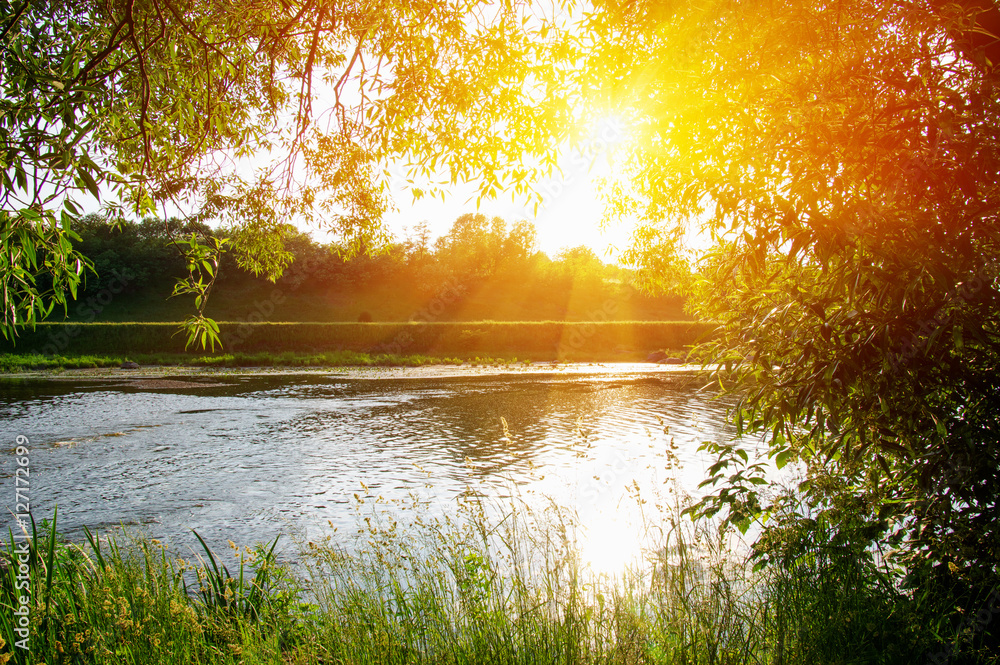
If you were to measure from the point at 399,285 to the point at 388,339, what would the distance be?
118 ft

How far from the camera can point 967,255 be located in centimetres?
265

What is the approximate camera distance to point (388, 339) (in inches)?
1347

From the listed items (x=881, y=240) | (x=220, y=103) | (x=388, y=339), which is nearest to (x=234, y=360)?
(x=388, y=339)

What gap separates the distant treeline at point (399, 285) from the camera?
58438mm

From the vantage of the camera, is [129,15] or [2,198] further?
[129,15]

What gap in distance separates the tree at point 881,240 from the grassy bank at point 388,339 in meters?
29.6

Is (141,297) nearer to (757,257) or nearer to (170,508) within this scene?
(170,508)

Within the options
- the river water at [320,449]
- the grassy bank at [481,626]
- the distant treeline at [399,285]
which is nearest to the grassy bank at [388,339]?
the river water at [320,449]

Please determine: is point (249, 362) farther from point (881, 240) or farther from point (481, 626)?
point (881, 240)

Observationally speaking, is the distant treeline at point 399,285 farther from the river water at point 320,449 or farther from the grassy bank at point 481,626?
the grassy bank at point 481,626

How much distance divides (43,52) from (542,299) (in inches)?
2632

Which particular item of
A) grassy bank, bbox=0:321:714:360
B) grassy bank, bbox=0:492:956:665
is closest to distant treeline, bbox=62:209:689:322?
grassy bank, bbox=0:321:714:360

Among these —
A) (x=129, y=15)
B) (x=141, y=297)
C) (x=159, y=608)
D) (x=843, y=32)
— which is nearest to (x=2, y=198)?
(x=129, y=15)

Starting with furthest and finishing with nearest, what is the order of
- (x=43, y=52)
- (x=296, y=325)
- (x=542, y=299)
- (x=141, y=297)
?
(x=542, y=299), (x=141, y=297), (x=296, y=325), (x=43, y=52)
